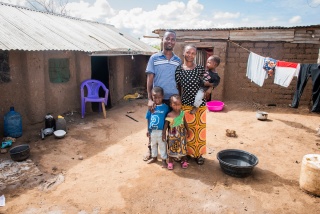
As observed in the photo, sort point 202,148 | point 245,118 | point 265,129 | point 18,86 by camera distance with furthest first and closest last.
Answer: point 245,118 → point 265,129 → point 18,86 → point 202,148

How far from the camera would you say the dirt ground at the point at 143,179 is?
2959mm

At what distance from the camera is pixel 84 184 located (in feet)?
11.4

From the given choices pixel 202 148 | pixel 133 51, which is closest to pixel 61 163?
pixel 202 148

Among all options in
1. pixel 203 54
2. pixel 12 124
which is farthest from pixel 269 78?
pixel 12 124

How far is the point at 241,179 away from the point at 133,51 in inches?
277

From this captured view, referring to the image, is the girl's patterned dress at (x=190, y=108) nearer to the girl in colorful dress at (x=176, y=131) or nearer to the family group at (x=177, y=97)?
the family group at (x=177, y=97)

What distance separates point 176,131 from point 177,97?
1.92 feet

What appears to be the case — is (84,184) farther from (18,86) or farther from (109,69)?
(109,69)

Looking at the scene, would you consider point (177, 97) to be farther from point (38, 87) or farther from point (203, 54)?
point (203, 54)

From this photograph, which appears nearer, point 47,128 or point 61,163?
point 61,163

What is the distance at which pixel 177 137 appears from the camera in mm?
3699

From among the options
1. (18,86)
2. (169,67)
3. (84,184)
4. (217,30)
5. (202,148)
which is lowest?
(84,184)

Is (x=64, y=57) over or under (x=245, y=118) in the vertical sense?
over

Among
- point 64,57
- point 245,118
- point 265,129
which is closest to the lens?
point 265,129
